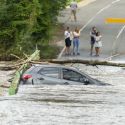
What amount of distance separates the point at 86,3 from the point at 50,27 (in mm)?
22370

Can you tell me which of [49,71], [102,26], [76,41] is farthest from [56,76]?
[102,26]

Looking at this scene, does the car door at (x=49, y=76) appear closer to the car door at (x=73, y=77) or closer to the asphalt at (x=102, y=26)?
the car door at (x=73, y=77)

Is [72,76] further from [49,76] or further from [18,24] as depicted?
[18,24]

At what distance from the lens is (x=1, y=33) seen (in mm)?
38750

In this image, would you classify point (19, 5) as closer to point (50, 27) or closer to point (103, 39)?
point (50, 27)

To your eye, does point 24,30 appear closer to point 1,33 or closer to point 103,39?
point 1,33

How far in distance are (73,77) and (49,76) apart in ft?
3.39

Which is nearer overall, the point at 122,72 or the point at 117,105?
the point at 117,105

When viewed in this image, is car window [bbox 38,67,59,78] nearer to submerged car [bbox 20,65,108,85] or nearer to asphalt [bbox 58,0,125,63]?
submerged car [bbox 20,65,108,85]

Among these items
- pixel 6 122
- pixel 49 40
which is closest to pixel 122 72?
pixel 49 40

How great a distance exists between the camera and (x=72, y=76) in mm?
26391

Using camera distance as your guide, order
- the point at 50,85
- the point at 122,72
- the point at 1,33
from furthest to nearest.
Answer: the point at 1,33
the point at 122,72
the point at 50,85

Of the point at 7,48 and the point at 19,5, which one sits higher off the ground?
the point at 19,5

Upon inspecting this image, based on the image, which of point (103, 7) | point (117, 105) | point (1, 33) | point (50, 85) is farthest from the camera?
point (103, 7)
